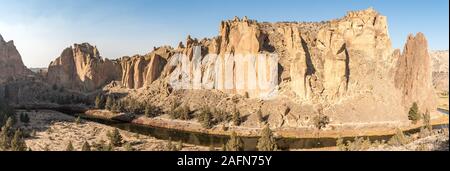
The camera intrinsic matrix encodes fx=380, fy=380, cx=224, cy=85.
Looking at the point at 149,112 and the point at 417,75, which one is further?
Result: the point at 149,112

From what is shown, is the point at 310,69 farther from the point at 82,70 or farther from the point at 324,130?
the point at 82,70

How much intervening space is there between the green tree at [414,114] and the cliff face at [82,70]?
94.9 m

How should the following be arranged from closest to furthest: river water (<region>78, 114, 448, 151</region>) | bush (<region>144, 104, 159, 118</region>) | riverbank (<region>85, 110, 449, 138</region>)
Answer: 1. river water (<region>78, 114, 448, 151</region>)
2. riverbank (<region>85, 110, 449, 138</region>)
3. bush (<region>144, 104, 159, 118</region>)

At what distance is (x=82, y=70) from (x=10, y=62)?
36.7 metres

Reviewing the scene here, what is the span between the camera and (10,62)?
498 feet

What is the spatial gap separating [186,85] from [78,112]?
101ft

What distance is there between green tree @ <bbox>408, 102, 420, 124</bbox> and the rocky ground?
147ft

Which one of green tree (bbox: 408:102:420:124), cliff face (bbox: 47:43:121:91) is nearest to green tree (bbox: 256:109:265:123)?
green tree (bbox: 408:102:420:124)

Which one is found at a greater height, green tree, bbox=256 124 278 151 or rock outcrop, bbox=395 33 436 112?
rock outcrop, bbox=395 33 436 112

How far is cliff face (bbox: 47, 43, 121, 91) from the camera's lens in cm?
13400

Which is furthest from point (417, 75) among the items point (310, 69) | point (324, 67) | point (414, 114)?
point (310, 69)

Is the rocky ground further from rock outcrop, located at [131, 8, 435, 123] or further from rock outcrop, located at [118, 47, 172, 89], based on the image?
rock outcrop, located at [118, 47, 172, 89]
